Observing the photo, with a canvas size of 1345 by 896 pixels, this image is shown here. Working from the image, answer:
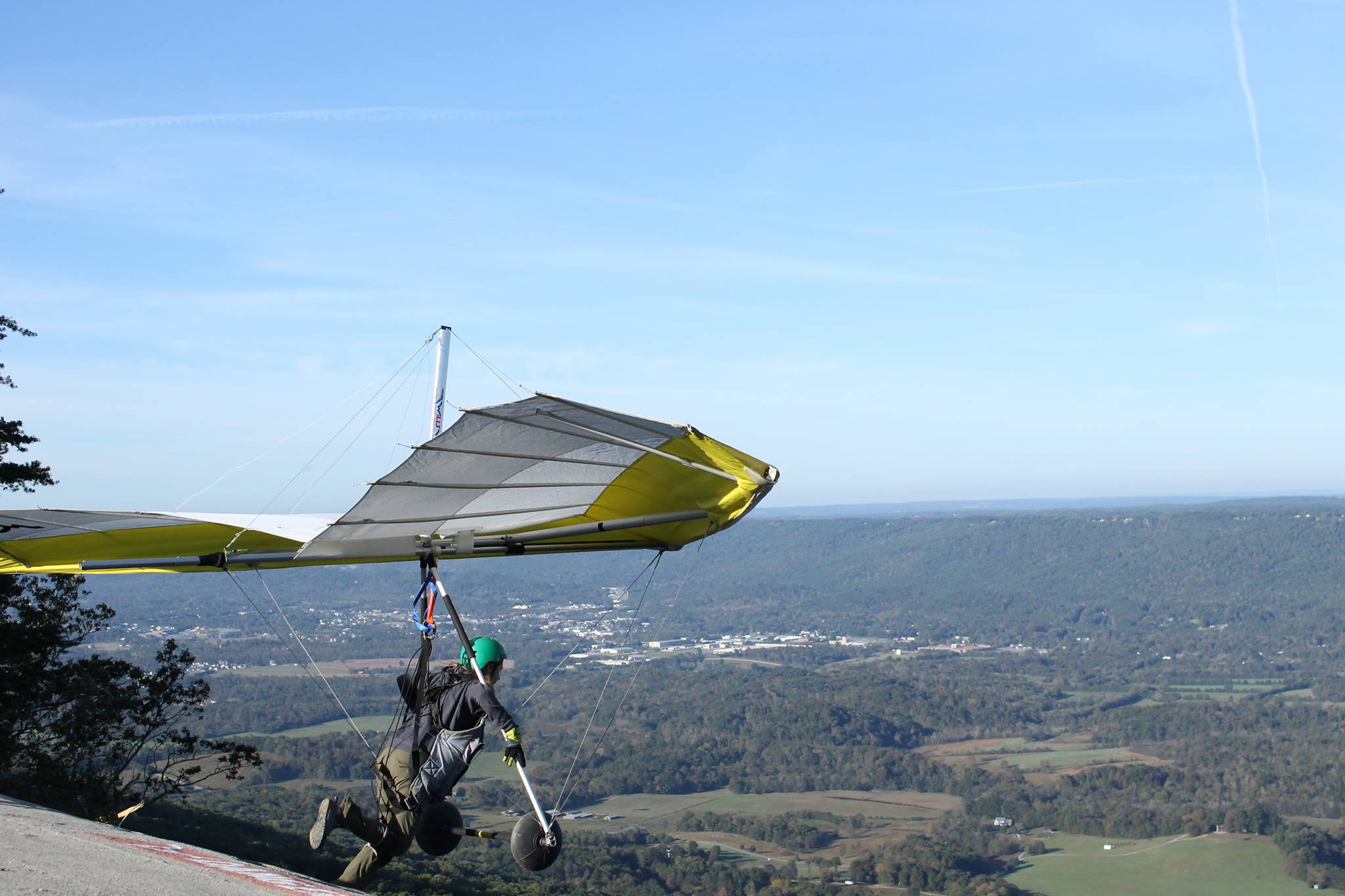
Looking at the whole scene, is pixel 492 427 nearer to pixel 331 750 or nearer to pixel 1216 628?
pixel 331 750

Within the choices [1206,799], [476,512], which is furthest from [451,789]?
[1206,799]

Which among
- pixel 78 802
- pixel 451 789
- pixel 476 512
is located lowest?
pixel 78 802

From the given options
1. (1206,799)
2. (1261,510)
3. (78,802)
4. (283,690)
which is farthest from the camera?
(1261,510)

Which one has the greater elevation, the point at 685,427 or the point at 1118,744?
the point at 685,427

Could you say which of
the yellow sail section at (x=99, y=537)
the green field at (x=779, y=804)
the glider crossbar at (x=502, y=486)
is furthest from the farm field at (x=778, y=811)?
the glider crossbar at (x=502, y=486)

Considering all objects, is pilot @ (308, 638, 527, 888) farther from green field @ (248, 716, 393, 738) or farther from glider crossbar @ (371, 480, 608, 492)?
green field @ (248, 716, 393, 738)

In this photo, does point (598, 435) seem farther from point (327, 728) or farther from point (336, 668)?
point (336, 668)
